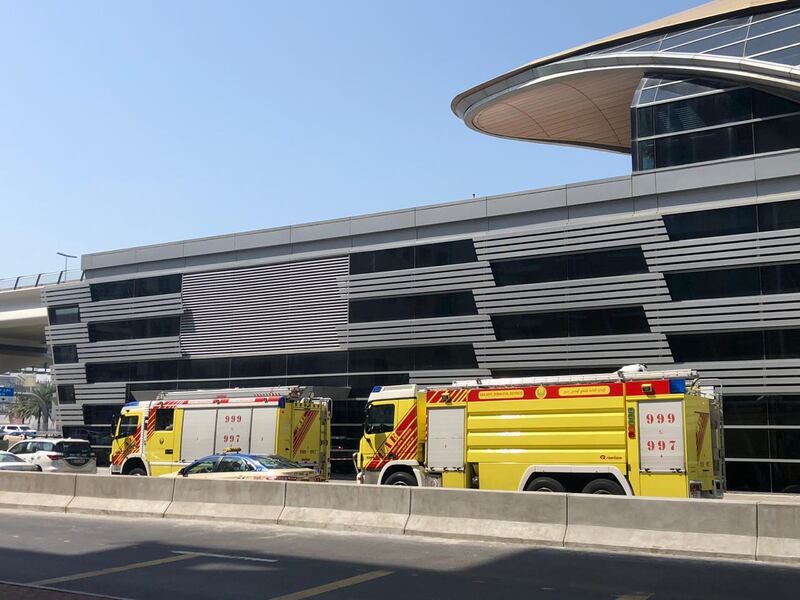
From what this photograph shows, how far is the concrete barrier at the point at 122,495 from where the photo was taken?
1903 cm

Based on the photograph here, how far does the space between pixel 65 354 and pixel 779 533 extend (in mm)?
42266

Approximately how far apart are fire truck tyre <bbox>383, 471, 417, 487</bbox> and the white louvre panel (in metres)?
1.54

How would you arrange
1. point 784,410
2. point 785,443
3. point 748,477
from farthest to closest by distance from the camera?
point 748,477 → point 784,410 → point 785,443

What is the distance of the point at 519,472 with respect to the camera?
19.6m

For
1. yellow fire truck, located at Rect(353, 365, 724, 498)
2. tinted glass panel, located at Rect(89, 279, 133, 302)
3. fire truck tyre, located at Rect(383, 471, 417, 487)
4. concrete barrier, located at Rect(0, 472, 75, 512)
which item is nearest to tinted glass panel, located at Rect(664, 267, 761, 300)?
yellow fire truck, located at Rect(353, 365, 724, 498)

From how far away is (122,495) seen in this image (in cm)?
1973

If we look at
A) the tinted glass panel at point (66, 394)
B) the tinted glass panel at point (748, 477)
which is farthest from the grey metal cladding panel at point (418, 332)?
the tinted glass panel at point (66, 394)

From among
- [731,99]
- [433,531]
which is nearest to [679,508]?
[433,531]

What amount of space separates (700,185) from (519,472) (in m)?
14.5

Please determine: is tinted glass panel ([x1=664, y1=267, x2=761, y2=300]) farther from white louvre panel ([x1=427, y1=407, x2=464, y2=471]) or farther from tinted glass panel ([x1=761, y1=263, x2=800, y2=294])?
white louvre panel ([x1=427, y1=407, x2=464, y2=471])

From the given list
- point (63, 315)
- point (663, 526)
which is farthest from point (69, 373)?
point (663, 526)

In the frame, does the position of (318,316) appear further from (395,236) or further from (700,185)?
(700,185)

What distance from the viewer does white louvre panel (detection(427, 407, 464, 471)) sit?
20.9 m

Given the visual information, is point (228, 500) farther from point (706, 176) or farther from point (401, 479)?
point (706, 176)
